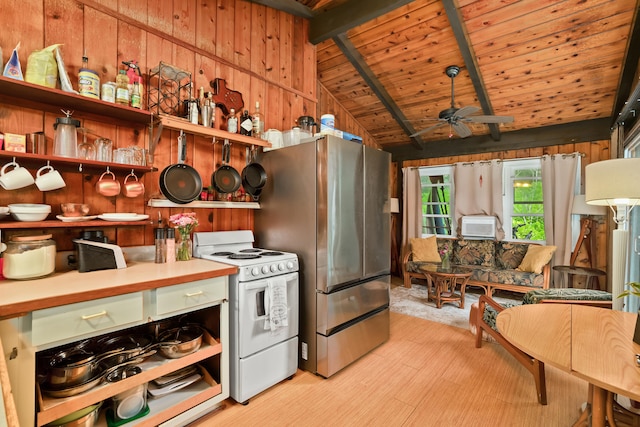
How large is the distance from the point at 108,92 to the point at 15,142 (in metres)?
0.55

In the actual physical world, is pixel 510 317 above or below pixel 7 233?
below

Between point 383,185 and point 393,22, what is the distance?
7.03 ft

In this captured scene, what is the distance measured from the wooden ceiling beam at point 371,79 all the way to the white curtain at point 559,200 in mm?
2110

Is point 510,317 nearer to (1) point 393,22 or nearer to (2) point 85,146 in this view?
(2) point 85,146

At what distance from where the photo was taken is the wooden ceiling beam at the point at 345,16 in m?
2.99

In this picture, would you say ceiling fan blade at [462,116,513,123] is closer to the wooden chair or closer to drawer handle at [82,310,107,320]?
the wooden chair

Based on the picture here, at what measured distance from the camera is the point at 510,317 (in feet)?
5.40

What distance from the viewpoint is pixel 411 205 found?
5.71 meters

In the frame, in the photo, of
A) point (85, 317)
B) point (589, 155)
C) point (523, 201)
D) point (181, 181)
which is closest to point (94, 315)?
point (85, 317)

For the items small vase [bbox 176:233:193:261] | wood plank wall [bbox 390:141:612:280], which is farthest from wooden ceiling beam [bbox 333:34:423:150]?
small vase [bbox 176:233:193:261]

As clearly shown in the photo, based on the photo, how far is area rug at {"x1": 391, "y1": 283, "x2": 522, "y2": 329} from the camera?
356cm

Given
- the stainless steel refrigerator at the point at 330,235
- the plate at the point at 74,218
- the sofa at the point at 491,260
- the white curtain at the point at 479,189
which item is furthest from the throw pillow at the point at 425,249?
the plate at the point at 74,218

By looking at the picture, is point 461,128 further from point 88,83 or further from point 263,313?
point 88,83

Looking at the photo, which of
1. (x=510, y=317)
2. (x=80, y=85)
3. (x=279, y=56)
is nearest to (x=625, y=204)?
(x=510, y=317)
